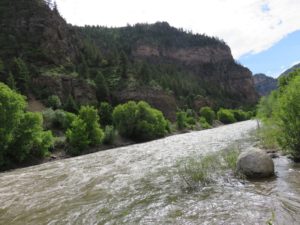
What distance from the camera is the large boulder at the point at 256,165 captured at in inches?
718

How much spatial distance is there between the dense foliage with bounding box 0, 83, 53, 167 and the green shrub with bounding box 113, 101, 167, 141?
3037cm

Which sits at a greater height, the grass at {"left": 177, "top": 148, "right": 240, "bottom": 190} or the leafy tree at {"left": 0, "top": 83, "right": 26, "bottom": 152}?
the leafy tree at {"left": 0, "top": 83, "right": 26, "bottom": 152}

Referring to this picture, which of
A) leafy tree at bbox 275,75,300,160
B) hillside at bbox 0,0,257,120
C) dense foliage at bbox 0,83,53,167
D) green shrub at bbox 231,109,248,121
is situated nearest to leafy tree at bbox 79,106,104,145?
dense foliage at bbox 0,83,53,167

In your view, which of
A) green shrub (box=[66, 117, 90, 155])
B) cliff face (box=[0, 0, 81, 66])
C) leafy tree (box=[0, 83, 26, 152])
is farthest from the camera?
cliff face (box=[0, 0, 81, 66])

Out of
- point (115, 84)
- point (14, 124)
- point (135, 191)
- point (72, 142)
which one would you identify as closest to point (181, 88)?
point (115, 84)

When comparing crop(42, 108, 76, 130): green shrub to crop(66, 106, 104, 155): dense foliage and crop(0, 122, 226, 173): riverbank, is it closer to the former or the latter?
crop(66, 106, 104, 155): dense foliage

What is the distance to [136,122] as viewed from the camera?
7694 centimetres

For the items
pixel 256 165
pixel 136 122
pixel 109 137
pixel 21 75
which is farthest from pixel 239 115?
pixel 256 165

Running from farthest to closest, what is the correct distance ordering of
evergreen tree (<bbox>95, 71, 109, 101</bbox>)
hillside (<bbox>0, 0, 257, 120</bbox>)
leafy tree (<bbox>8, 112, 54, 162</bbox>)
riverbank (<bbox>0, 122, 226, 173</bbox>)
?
evergreen tree (<bbox>95, 71, 109, 101</bbox>) < hillside (<bbox>0, 0, 257, 120</bbox>) < riverbank (<bbox>0, 122, 226, 173</bbox>) < leafy tree (<bbox>8, 112, 54, 162</bbox>)

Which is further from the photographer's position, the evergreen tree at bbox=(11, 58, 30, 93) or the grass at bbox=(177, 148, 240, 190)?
the evergreen tree at bbox=(11, 58, 30, 93)

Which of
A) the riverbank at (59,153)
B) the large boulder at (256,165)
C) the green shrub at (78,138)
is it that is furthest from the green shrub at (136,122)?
the large boulder at (256,165)

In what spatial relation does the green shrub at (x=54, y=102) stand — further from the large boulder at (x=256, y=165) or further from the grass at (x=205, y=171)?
the large boulder at (x=256, y=165)

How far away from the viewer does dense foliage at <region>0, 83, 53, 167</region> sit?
3984 centimetres

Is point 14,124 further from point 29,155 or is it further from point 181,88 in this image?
point 181,88
